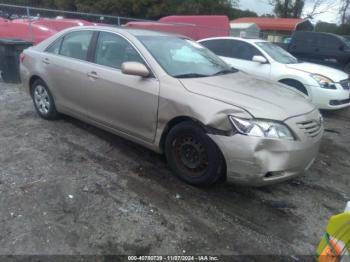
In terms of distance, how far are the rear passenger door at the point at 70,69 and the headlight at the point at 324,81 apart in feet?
16.1

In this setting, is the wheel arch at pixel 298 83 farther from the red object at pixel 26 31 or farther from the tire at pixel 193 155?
the red object at pixel 26 31

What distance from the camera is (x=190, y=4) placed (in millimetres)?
34219

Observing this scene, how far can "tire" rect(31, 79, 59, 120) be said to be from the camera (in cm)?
558

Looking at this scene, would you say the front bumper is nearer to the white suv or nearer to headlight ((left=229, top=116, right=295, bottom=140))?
headlight ((left=229, top=116, right=295, bottom=140))

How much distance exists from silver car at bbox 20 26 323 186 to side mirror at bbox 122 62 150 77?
0.01m

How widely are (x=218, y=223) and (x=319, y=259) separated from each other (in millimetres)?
922

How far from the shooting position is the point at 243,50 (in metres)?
8.62

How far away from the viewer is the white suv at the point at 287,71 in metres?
7.53

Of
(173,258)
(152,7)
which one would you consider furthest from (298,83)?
(152,7)

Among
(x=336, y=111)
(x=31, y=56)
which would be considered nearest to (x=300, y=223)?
(x=31, y=56)

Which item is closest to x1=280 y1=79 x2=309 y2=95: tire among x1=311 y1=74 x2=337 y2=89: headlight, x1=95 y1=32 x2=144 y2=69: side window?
x1=311 y1=74 x2=337 y2=89: headlight

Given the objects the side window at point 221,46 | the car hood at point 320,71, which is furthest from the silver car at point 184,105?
the side window at point 221,46

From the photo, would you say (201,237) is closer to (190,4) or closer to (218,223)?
(218,223)

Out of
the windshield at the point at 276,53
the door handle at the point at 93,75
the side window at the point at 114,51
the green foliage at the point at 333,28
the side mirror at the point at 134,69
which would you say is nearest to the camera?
the side mirror at the point at 134,69
